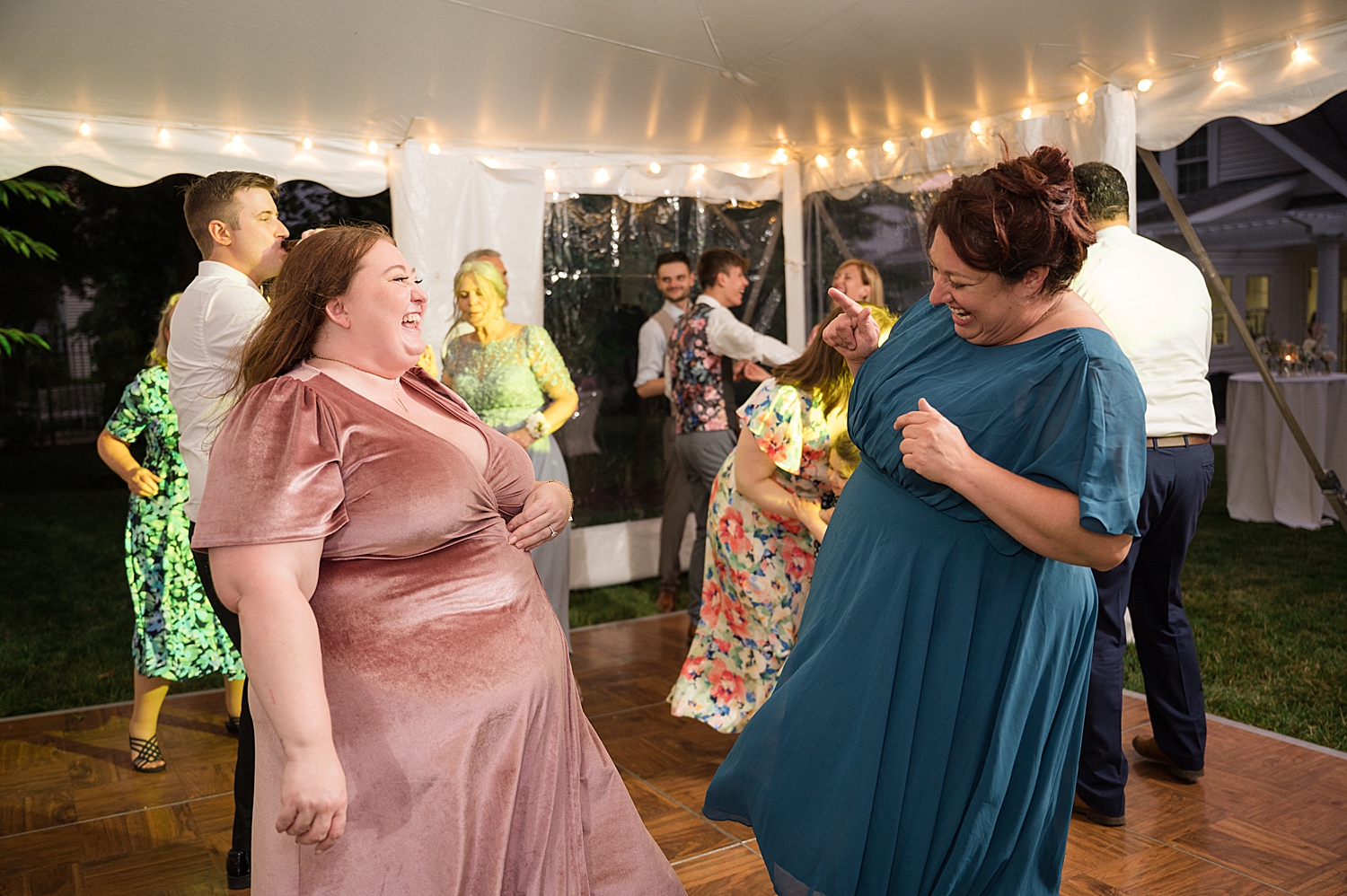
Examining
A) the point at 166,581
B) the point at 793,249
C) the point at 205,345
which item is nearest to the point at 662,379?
the point at 793,249

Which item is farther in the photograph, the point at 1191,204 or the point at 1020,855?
the point at 1191,204

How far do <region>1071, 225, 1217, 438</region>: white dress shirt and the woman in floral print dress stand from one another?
0.67 metres

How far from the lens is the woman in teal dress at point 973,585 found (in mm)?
1576

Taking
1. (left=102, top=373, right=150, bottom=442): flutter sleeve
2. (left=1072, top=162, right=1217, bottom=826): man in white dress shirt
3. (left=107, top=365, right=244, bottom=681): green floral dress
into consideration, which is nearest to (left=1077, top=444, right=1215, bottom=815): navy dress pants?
(left=1072, top=162, right=1217, bottom=826): man in white dress shirt

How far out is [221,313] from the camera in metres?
2.44

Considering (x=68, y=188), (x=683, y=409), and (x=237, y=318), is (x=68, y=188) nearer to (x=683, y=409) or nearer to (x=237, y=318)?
(x=683, y=409)

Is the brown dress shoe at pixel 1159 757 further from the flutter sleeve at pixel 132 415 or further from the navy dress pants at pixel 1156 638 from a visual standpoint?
the flutter sleeve at pixel 132 415

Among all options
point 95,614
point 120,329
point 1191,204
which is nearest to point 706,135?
point 95,614

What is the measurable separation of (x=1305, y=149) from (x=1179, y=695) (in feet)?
40.6

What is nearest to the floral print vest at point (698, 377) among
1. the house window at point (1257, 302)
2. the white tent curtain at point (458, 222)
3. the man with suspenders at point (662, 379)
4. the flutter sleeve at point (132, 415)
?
the man with suspenders at point (662, 379)

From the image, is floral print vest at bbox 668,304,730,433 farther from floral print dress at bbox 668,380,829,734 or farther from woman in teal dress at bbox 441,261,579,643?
floral print dress at bbox 668,380,829,734

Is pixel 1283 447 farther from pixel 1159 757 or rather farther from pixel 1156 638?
pixel 1156 638

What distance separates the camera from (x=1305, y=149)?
12.6m

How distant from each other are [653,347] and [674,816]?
9.79ft
